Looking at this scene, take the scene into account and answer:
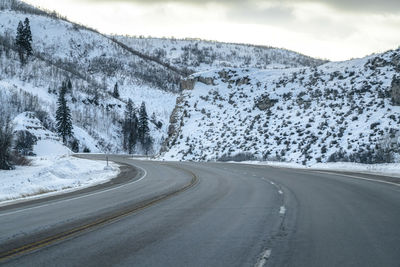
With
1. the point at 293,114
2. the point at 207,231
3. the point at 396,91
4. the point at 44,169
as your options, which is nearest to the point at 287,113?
the point at 293,114

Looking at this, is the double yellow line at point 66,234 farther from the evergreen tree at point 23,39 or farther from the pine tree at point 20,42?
the pine tree at point 20,42

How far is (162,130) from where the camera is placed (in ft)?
452

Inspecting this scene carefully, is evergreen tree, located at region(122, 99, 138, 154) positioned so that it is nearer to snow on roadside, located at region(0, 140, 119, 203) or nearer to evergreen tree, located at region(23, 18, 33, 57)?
evergreen tree, located at region(23, 18, 33, 57)

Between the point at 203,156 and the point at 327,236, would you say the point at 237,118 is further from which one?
the point at 327,236

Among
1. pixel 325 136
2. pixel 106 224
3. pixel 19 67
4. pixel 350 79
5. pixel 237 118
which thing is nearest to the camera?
pixel 106 224

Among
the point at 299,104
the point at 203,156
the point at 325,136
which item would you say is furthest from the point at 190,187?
the point at 299,104

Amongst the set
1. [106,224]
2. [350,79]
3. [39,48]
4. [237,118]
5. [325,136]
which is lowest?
[106,224]

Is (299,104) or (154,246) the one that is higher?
(299,104)

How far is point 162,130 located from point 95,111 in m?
27.1

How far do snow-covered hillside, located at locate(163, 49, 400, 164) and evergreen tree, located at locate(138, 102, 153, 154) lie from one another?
4970cm

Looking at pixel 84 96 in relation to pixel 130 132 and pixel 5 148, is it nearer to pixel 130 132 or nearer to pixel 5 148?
pixel 130 132

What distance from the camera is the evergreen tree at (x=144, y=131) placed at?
11288 centimetres

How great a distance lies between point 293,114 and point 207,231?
37763 millimetres

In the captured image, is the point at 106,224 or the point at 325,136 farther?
the point at 325,136
